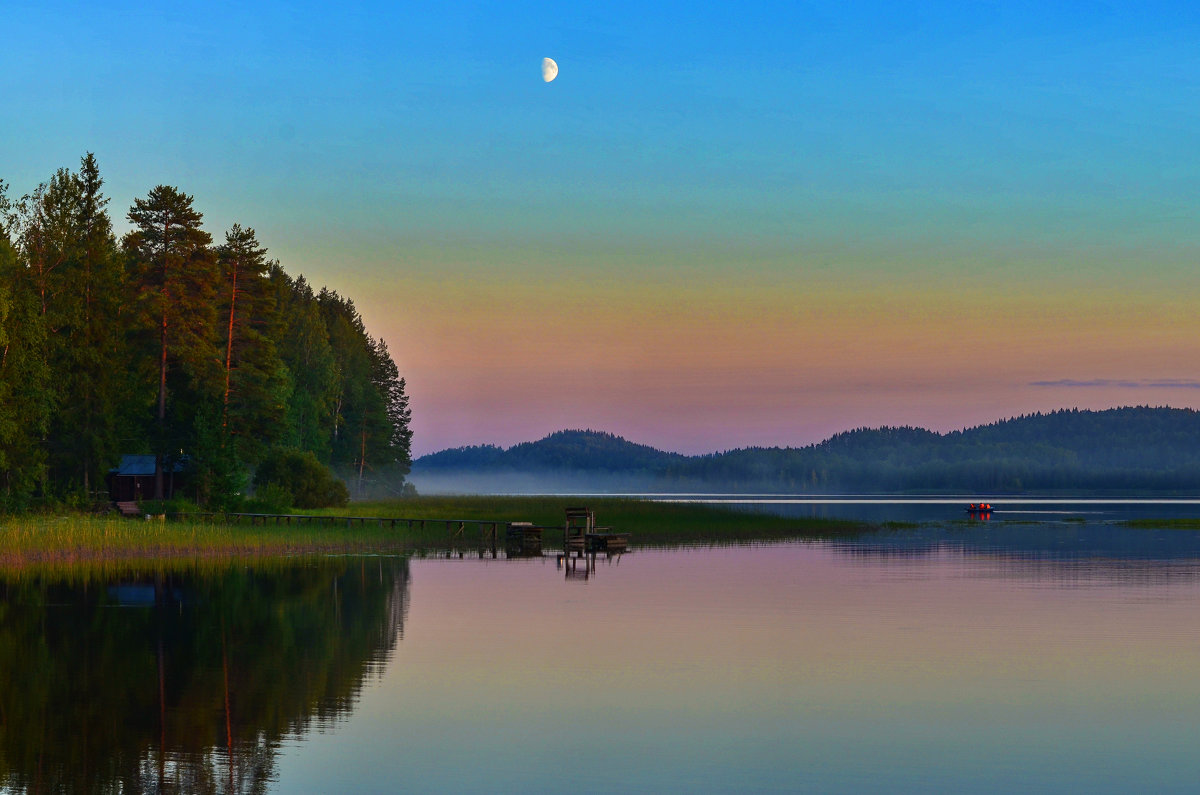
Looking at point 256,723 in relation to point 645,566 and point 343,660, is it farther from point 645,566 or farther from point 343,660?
point 645,566

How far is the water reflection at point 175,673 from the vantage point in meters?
19.4

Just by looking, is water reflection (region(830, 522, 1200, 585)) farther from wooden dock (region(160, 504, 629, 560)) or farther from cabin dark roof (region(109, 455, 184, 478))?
cabin dark roof (region(109, 455, 184, 478))

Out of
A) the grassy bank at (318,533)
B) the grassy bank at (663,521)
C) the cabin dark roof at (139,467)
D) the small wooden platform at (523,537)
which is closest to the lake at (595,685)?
the grassy bank at (318,533)

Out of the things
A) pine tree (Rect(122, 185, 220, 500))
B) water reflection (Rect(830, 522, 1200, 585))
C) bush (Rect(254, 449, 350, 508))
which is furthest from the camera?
bush (Rect(254, 449, 350, 508))

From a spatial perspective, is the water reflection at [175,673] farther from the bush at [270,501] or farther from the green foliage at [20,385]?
the bush at [270,501]

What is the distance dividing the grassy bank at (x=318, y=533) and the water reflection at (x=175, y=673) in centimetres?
872

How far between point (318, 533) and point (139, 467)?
77.6 feet

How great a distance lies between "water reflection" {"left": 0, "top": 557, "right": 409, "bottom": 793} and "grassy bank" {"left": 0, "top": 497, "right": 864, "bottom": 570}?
872 cm

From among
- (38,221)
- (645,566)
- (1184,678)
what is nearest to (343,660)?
(1184,678)

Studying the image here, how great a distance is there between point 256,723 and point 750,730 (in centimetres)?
869

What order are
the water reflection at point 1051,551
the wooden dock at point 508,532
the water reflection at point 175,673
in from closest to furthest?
the water reflection at point 175,673, the water reflection at point 1051,551, the wooden dock at point 508,532

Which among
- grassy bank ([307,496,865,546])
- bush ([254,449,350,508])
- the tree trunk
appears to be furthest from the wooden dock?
bush ([254,449,350,508])

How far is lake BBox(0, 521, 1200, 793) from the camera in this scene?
19562 millimetres

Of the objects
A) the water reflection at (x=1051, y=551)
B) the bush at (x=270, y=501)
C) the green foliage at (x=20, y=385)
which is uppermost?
the green foliage at (x=20, y=385)
